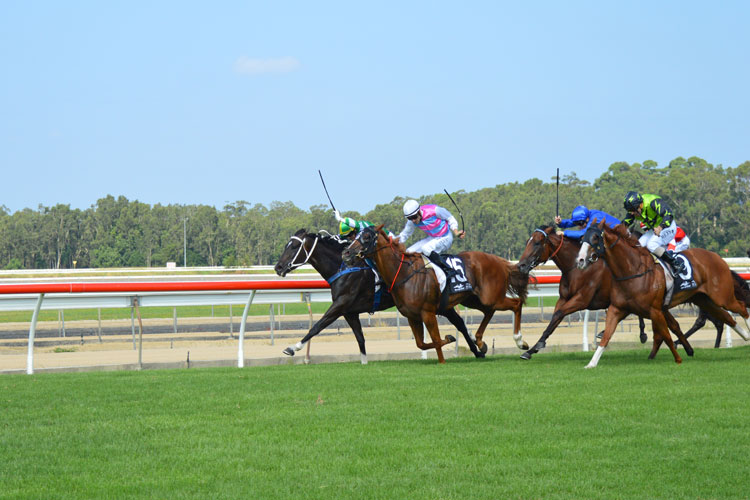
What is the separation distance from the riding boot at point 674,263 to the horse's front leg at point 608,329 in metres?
0.79

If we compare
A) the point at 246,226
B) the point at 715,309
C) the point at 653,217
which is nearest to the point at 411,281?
the point at 653,217

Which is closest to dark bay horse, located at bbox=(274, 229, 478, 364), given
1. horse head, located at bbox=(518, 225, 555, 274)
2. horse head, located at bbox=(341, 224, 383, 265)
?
horse head, located at bbox=(341, 224, 383, 265)

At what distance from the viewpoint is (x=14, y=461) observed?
495 centimetres

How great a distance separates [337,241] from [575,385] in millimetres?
4000

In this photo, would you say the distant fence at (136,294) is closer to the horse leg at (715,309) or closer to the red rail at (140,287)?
the red rail at (140,287)

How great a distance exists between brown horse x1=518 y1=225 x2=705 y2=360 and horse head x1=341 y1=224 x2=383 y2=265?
1.66 metres

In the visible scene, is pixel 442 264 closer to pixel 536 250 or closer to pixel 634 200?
pixel 536 250

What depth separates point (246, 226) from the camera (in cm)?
9112

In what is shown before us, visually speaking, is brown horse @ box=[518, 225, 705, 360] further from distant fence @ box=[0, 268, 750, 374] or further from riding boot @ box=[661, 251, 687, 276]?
distant fence @ box=[0, 268, 750, 374]

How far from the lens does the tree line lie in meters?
82.4

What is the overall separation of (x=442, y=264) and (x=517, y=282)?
4.34ft

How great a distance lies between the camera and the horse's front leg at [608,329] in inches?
361

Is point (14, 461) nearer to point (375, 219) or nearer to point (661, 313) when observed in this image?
point (661, 313)

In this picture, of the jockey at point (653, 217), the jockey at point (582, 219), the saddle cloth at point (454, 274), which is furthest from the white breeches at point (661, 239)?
the saddle cloth at point (454, 274)
